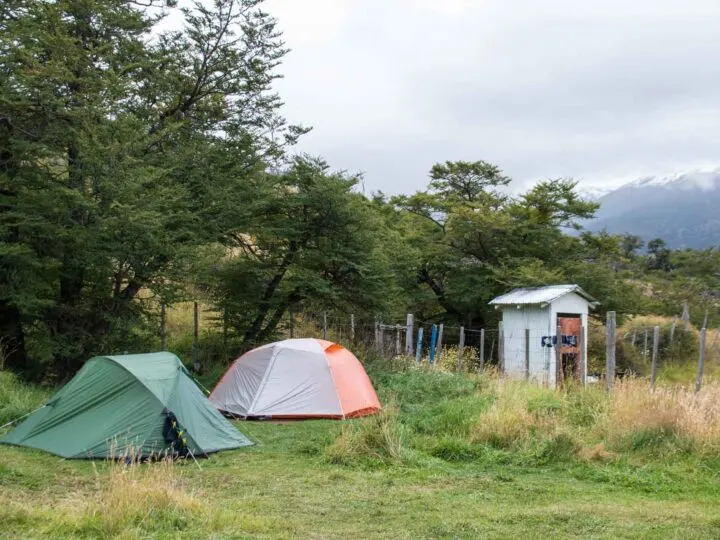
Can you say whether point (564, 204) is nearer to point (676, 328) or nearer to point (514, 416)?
point (676, 328)

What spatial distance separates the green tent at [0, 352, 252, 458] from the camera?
8219 mm

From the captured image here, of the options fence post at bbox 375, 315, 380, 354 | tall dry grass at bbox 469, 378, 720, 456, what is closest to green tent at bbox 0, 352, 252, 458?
tall dry grass at bbox 469, 378, 720, 456

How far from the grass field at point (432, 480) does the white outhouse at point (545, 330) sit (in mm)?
5065

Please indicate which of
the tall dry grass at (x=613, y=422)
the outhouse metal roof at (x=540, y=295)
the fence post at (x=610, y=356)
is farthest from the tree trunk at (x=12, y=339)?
the outhouse metal roof at (x=540, y=295)

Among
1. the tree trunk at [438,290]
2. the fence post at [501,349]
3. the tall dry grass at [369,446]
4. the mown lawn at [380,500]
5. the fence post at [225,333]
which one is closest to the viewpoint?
the mown lawn at [380,500]

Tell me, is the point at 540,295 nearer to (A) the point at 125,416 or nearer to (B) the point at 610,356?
(B) the point at 610,356

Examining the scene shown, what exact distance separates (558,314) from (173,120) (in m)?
9.74

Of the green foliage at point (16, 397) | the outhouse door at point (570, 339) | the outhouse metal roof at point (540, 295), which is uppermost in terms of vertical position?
the outhouse metal roof at point (540, 295)

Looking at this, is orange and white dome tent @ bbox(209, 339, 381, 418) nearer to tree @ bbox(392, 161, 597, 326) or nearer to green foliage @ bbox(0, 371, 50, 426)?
green foliage @ bbox(0, 371, 50, 426)

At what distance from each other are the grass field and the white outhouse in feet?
16.6

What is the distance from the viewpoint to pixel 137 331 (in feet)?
45.9

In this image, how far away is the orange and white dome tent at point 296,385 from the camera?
11.3 metres

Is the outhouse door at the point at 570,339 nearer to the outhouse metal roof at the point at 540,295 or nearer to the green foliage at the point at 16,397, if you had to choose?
the outhouse metal roof at the point at 540,295

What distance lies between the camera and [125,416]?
8414 mm
